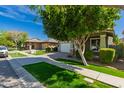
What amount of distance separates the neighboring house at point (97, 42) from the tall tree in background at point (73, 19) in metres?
1.26

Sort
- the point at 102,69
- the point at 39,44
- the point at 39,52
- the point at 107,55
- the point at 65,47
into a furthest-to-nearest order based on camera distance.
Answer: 1. the point at 107,55
2. the point at 65,47
3. the point at 39,52
4. the point at 39,44
5. the point at 102,69

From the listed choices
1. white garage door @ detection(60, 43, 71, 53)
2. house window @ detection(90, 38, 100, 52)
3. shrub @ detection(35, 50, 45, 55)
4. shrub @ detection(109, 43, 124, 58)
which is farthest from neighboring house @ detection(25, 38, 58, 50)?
shrub @ detection(109, 43, 124, 58)

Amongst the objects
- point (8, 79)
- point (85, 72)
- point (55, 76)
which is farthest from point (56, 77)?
point (8, 79)

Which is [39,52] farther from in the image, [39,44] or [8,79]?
[8,79]

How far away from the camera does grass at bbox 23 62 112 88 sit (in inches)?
221

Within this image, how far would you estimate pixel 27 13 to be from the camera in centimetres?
691

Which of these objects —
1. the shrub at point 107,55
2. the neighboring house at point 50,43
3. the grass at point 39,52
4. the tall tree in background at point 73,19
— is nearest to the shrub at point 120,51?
the shrub at point 107,55

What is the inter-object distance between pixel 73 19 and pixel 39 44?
1.69m

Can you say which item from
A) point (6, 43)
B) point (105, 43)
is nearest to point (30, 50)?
point (6, 43)

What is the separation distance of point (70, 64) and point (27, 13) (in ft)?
7.80

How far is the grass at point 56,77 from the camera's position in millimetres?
5605

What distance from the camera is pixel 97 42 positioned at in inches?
446

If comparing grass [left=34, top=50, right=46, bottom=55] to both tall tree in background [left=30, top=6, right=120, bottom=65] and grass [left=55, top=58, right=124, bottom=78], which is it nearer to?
grass [left=55, top=58, right=124, bottom=78]
